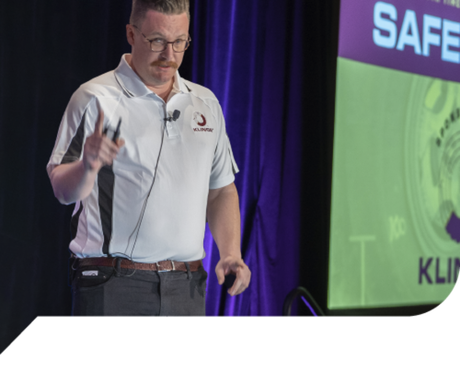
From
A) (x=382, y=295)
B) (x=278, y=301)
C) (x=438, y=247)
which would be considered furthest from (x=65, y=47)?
(x=438, y=247)

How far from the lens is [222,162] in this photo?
126cm

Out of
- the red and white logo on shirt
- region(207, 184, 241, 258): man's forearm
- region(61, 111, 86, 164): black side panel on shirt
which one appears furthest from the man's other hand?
region(61, 111, 86, 164): black side panel on shirt

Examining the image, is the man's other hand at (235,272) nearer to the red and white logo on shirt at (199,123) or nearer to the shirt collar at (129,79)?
the red and white logo on shirt at (199,123)

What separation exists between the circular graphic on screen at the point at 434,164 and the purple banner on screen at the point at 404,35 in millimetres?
59

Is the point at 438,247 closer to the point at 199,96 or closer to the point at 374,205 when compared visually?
the point at 374,205

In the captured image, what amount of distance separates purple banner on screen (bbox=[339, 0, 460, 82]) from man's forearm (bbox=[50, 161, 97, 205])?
748 millimetres

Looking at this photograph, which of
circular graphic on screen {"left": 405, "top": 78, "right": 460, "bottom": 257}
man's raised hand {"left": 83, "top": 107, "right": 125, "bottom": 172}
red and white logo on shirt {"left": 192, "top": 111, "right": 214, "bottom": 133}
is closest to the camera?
man's raised hand {"left": 83, "top": 107, "right": 125, "bottom": 172}

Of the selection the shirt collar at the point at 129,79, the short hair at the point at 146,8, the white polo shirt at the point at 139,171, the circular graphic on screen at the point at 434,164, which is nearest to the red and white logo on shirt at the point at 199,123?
the white polo shirt at the point at 139,171

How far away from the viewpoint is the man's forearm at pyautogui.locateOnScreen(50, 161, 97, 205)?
3.61 ft

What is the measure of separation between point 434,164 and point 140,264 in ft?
3.06

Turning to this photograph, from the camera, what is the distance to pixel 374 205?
4.73ft

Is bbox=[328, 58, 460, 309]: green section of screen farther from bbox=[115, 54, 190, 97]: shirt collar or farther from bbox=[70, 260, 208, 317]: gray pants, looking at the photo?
bbox=[115, 54, 190, 97]: shirt collar

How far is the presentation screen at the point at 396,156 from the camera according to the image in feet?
4.63

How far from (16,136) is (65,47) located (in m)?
0.22
